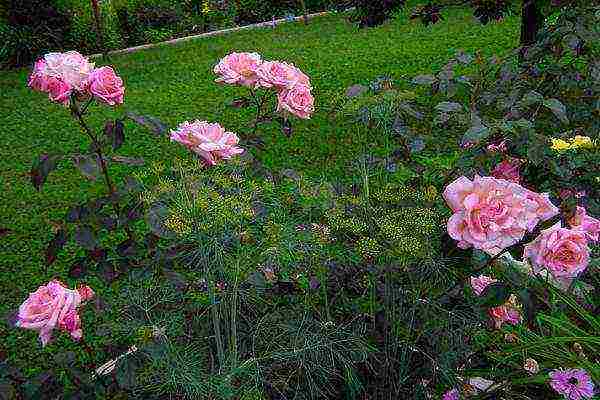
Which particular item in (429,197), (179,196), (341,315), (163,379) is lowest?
(341,315)

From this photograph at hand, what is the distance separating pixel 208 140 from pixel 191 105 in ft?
13.2

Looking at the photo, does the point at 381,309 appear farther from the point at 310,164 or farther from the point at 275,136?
the point at 275,136

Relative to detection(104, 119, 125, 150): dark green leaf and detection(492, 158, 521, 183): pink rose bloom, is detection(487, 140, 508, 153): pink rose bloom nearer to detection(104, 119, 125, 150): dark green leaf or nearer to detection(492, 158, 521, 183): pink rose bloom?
detection(492, 158, 521, 183): pink rose bloom

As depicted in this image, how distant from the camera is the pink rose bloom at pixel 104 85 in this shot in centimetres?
180

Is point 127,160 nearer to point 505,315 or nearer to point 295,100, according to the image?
point 295,100

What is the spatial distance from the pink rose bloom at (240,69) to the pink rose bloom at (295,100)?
0.09m

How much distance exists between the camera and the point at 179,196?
1.44 m

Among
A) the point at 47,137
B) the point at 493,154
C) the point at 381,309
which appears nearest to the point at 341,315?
the point at 381,309

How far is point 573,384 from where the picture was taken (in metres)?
1.50

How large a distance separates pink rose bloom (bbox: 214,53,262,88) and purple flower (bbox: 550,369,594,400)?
1.04 m

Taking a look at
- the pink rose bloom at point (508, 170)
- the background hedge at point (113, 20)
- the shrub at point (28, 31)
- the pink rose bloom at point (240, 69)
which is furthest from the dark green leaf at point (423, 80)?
the shrub at point (28, 31)

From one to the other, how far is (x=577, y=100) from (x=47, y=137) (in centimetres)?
365

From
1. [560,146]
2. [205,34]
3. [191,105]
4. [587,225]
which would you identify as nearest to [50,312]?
[587,225]

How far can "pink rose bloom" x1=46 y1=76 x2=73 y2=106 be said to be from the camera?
5.75 feet
